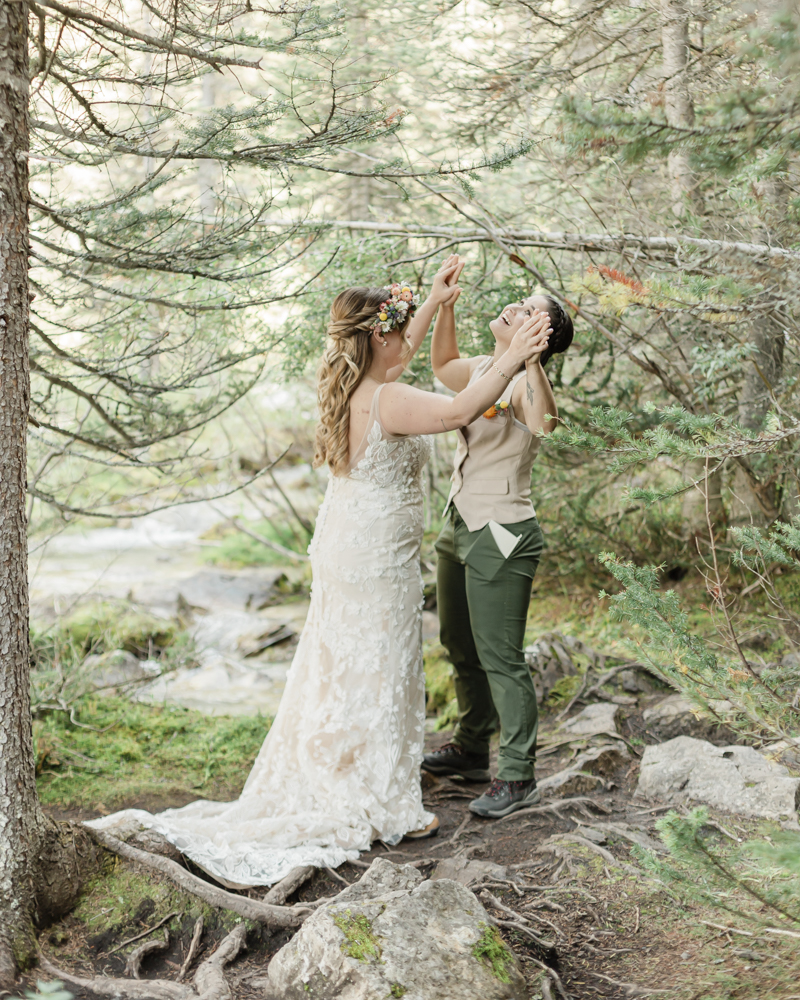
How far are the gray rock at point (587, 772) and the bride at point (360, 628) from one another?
2.27 ft

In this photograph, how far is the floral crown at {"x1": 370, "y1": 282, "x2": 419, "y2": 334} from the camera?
3545mm

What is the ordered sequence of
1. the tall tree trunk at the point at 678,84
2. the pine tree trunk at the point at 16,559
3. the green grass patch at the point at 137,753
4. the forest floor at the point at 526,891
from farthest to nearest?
the green grass patch at the point at 137,753 → the tall tree trunk at the point at 678,84 → the pine tree trunk at the point at 16,559 → the forest floor at the point at 526,891

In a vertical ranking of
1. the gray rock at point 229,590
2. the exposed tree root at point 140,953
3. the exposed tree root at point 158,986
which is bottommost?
the gray rock at point 229,590

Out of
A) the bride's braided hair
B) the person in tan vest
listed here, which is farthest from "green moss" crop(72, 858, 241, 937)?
the bride's braided hair

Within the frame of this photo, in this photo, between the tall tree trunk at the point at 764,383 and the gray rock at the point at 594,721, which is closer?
the tall tree trunk at the point at 764,383

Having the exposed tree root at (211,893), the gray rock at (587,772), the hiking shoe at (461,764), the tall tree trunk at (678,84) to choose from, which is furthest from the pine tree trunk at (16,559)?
the tall tree trunk at (678,84)

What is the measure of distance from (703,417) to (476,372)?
5.59ft

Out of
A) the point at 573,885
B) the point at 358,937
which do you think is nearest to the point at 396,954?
the point at 358,937

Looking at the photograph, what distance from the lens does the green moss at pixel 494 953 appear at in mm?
2285

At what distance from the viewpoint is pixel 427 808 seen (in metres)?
4.06

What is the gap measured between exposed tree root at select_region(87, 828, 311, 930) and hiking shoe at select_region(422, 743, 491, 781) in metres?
1.57

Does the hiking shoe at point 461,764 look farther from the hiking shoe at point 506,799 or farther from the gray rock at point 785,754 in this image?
the gray rock at point 785,754

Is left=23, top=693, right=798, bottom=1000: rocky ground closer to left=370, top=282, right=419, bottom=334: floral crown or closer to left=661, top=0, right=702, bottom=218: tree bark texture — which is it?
left=370, top=282, right=419, bottom=334: floral crown

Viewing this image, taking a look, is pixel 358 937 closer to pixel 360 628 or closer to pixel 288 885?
pixel 288 885
